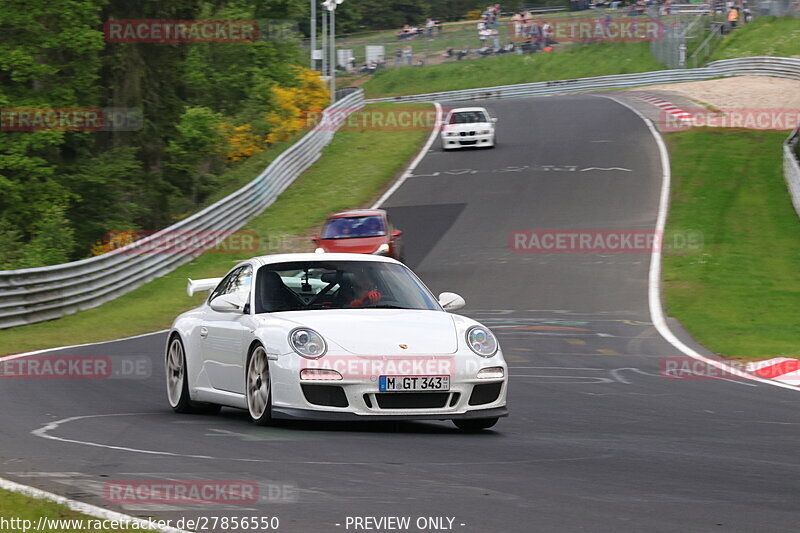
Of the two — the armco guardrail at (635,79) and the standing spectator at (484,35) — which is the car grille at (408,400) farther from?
the standing spectator at (484,35)

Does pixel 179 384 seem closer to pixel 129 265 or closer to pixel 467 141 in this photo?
pixel 129 265

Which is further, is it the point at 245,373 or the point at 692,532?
the point at 245,373

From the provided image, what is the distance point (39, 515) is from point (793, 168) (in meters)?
30.0

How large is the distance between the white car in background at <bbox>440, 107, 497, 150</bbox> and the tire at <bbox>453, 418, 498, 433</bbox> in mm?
35031

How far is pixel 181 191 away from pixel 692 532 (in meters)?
42.7

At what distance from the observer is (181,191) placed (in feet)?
154

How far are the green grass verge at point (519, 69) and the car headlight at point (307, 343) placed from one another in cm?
6662

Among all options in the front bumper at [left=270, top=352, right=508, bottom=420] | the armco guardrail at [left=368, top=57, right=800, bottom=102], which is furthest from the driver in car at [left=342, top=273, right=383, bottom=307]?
the armco guardrail at [left=368, top=57, right=800, bottom=102]

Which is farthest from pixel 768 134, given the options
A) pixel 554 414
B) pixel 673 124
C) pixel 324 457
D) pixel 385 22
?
pixel 385 22

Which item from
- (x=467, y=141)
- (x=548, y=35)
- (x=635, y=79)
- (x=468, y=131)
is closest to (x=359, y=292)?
(x=468, y=131)

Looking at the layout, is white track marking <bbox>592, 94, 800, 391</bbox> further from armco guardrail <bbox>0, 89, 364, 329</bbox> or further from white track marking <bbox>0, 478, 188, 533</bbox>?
armco guardrail <bbox>0, 89, 364, 329</bbox>

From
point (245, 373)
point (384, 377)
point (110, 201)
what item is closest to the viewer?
point (384, 377)

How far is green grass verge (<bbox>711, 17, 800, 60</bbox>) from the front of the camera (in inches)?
2469

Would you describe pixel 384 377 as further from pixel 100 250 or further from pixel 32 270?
pixel 100 250
